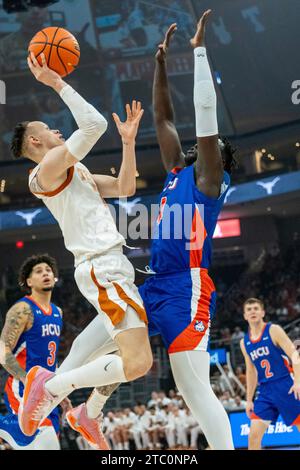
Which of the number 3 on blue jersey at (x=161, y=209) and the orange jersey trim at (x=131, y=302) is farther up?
the number 3 on blue jersey at (x=161, y=209)

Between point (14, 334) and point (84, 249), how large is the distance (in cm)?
172

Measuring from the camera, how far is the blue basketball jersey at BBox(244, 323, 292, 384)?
26.1ft

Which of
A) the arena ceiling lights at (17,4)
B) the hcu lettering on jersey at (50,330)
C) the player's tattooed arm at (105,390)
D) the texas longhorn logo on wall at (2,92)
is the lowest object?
the player's tattooed arm at (105,390)

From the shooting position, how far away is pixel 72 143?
459cm

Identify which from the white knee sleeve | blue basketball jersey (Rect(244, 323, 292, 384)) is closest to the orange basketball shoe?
the white knee sleeve

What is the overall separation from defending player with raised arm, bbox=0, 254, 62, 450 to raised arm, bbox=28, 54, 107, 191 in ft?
5.93

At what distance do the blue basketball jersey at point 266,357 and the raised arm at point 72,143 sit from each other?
4062 millimetres

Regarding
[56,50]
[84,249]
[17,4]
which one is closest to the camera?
[84,249]

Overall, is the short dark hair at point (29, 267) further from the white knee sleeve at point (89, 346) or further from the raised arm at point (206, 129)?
the raised arm at point (206, 129)

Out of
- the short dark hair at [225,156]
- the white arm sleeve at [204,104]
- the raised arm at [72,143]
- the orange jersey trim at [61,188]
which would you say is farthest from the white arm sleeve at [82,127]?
the short dark hair at [225,156]

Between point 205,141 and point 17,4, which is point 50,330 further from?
point 17,4

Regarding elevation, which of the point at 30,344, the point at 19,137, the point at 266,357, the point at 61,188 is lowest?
the point at 266,357

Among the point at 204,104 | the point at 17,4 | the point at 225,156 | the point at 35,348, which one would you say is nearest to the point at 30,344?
the point at 35,348

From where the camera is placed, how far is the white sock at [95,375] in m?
4.50
